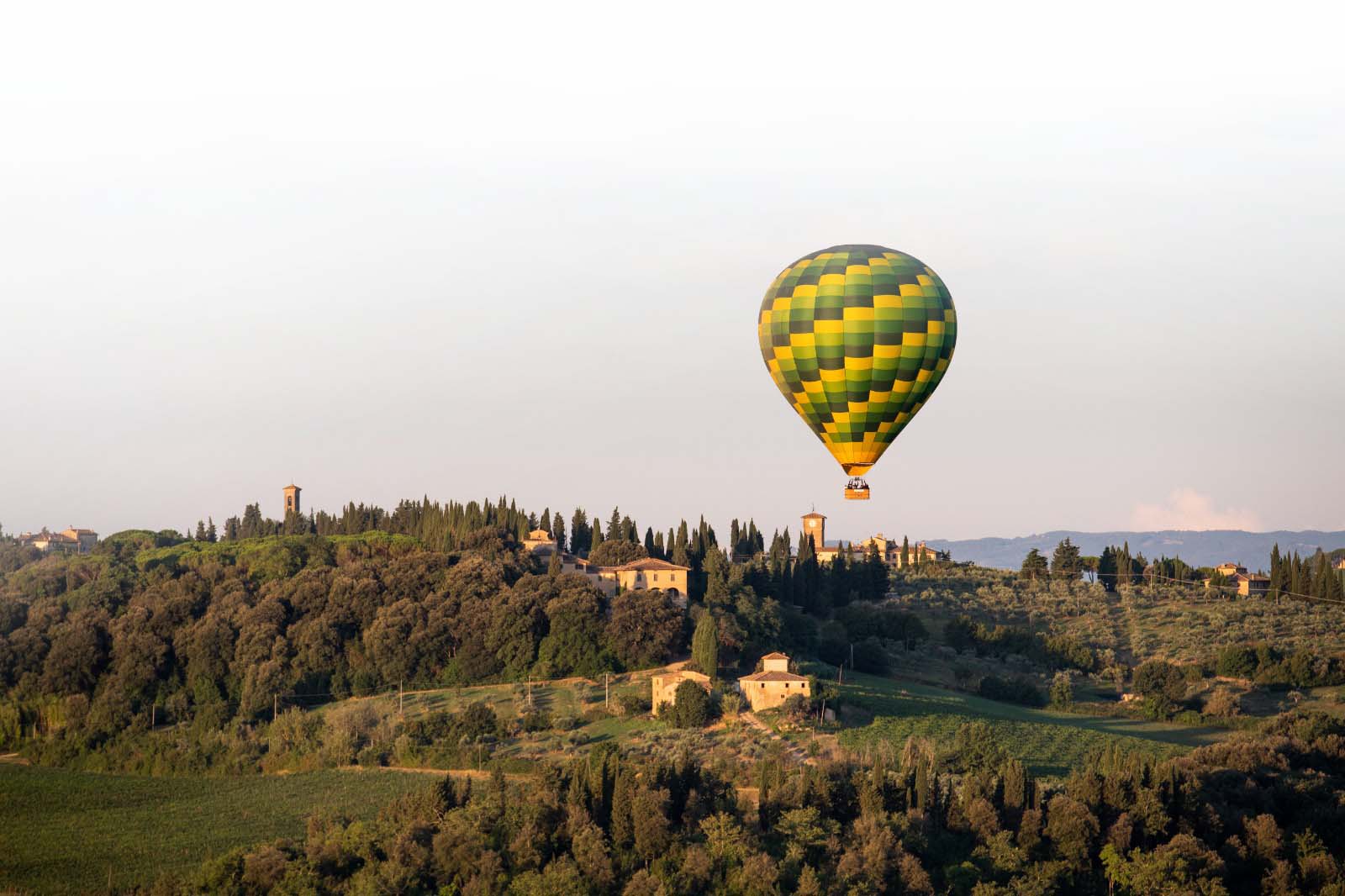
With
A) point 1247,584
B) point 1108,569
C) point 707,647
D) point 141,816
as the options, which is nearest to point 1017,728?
point 707,647

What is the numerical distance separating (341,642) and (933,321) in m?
35.5

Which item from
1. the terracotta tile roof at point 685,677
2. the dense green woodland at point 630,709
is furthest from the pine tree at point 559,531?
the terracotta tile roof at point 685,677

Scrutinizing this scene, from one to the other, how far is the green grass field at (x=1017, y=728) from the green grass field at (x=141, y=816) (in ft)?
52.6

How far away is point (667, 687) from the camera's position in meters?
58.4

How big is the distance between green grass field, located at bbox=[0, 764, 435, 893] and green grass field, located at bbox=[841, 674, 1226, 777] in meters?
16.0

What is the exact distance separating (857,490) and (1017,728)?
2153cm

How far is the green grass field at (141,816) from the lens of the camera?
48.3 meters

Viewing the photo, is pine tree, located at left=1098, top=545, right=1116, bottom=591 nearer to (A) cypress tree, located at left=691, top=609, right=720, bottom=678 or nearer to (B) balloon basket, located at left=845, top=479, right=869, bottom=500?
(A) cypress tree, located at left=691, top=609, right=720, bottom=678

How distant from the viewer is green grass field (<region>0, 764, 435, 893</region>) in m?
48.3

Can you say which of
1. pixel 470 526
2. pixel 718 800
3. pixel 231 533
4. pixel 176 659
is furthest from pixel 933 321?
pixel 231 533

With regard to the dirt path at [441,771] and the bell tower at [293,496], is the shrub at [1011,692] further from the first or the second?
the bell tower at [293,496]

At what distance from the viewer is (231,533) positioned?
98.3 metres

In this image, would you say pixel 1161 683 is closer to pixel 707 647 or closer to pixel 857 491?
pixel 707 647

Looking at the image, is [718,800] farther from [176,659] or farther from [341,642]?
[176,659]
